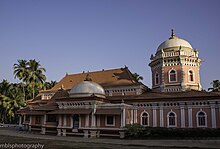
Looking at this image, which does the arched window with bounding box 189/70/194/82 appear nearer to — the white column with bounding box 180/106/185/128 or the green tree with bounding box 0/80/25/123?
the white column with bounding box 180/106/185/128

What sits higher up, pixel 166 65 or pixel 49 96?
pixel 166 65

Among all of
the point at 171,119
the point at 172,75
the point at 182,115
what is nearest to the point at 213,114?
the point at 182,115

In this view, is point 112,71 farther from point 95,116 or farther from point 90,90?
point 95,116

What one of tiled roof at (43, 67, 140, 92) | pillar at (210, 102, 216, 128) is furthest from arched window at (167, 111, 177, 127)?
tiled roof at (43, 67, 140, 92)

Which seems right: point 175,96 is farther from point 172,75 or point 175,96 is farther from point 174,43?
point 174,43

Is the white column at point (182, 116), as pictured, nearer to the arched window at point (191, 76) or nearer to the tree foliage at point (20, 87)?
the arched window at point (191, 76)

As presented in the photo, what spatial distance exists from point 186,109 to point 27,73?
106ft

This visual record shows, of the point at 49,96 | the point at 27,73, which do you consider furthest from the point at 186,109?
the point at 27,73

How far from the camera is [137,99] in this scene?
24219 millimetres

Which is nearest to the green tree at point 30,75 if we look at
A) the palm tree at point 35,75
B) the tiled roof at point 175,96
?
the palm tree at point 35,75

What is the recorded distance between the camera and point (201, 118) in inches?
839

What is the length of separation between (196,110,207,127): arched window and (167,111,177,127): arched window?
2253 millimetres

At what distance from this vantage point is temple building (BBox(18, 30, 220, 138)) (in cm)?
2155

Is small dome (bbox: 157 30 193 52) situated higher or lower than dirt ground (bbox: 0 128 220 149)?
higher
